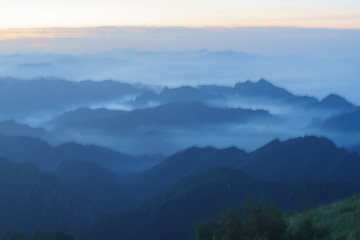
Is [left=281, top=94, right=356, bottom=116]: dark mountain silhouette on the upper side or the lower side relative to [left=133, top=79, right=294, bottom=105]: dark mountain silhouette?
lower

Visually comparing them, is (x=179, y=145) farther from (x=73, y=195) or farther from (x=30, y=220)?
(x=30, y=220)

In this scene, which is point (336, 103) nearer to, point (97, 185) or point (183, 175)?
point (183, 175)

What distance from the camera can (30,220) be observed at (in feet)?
157

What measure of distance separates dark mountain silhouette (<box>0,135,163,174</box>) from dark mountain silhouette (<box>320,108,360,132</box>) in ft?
180

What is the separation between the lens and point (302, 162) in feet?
211

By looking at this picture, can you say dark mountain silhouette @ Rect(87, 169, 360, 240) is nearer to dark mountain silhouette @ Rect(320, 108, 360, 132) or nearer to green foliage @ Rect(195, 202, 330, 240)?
green foliage @ Rect(195, 202, 330, 240)

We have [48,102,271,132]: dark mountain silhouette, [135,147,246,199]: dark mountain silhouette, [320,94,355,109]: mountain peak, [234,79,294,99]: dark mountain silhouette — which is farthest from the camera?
[234,79,294,99]: dark mountain silhouette

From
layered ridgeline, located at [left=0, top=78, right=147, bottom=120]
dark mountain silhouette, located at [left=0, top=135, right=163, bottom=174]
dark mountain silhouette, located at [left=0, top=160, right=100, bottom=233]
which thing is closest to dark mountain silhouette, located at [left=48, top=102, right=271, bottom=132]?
layered ridgeline, located at [left=0, top=78, right=147, bottom=120]

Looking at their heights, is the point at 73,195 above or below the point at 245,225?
below

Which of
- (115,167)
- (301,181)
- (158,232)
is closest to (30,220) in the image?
(158,232)

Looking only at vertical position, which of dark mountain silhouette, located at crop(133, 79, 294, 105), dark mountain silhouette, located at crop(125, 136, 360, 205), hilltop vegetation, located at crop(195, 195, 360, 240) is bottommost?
dark mountain silhouette, located at crop(125, 136, 360, 205)

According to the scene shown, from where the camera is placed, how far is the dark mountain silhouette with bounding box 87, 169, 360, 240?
41.2 metres

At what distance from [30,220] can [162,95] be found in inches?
4397

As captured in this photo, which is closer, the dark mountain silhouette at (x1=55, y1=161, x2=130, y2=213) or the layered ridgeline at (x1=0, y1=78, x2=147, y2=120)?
the dark mountain silhouette at (x1=55, y1=161, x2=130, y2=213)
